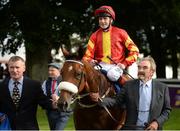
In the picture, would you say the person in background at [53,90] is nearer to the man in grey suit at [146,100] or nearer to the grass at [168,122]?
the grass at [168,122]

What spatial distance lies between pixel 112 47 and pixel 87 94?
4.38 feet

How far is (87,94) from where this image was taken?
667cm

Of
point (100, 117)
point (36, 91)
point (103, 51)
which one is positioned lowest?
point (100, 117)

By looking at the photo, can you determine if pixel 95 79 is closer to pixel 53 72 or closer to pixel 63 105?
pixel 63 105

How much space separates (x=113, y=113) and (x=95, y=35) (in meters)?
1.46

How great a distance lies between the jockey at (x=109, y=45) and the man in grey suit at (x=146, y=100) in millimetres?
1748

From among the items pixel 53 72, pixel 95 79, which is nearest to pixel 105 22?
pixel 95 79

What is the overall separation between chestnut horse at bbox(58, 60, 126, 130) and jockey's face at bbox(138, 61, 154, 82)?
0.87 meters

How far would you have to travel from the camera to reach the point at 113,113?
280 inches

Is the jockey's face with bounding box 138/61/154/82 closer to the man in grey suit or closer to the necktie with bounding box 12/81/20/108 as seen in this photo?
the man in grey suit

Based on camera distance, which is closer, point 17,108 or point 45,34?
point 17,108

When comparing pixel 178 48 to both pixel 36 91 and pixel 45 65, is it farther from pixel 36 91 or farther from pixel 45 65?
pixel 36 91

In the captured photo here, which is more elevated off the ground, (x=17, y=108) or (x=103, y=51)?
(x=103, y=51)

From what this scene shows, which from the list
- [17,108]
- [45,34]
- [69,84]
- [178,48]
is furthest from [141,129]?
[178,48]
